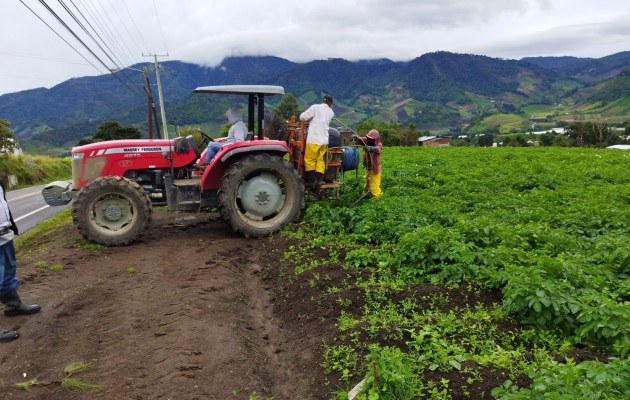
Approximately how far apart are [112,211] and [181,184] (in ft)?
3.83

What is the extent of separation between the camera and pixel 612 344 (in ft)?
11.9

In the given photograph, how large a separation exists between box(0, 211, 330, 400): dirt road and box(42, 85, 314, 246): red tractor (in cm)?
54

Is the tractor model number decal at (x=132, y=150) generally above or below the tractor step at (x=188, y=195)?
above

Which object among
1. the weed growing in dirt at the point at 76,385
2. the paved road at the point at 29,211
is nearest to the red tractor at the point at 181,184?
the weed growing in dirt at the point at 76,385

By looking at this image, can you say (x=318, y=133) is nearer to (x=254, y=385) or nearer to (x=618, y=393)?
(x=254, y=385)

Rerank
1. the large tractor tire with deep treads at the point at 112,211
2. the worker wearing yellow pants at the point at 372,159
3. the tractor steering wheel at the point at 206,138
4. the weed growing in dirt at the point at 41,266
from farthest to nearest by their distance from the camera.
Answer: the worker wearing yellow pants at the point at 372,159
the tractor steering wheel at the point at 206,138
the large tractor tire with deep treads at the point at 112,211
the weed growing in dirt at the point at 41,266

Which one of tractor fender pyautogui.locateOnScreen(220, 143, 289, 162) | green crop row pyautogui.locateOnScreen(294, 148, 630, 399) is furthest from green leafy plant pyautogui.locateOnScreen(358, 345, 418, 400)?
tractor fender pyautogui.locateOnScreen(220, 143, 289, 162)

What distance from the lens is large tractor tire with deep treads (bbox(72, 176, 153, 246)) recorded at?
722 centimetres

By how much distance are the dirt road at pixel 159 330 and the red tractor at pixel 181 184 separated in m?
0.54

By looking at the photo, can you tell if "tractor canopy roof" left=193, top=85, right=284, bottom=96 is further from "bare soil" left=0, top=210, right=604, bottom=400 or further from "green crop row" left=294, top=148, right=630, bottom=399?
"bare soil" left=0, top=210, right=604, bottom=400

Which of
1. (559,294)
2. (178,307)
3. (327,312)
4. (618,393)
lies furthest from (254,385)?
(559,294)

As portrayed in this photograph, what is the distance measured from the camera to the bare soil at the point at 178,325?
364cm

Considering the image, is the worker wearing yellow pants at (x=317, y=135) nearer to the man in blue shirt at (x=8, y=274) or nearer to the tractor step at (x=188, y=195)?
the tractor step at (x=188, y=195)

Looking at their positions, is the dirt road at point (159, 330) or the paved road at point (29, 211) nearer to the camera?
the dirt road at point (159, 330)
